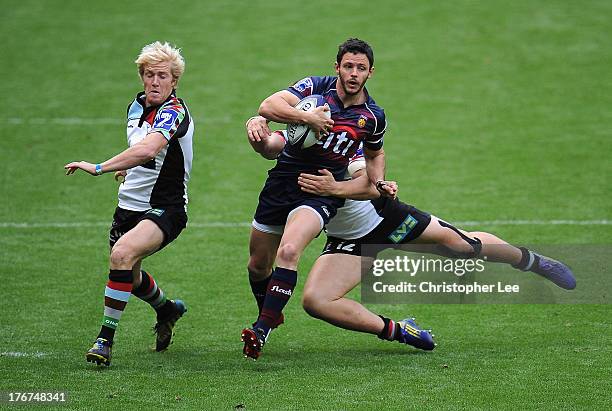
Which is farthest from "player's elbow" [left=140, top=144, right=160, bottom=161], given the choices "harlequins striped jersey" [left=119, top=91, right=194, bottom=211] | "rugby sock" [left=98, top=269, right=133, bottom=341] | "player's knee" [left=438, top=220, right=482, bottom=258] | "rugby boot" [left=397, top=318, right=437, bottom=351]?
"player's knee" [left=438, top=220, right=482, bottom=258]

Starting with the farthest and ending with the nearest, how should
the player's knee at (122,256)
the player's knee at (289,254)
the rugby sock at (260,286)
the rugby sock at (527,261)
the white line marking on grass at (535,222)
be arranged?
the white line marking on grass at (535,222) < the rugby sock at (527,261) < the rugby sock at (260,286) < the player's knee at (122,256) < the player's knee at (289,254)

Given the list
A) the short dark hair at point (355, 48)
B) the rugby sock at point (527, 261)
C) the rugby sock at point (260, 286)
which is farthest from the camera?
the rugby sock at point (527, 261)

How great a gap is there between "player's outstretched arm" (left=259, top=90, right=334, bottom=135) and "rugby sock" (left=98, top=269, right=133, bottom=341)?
1.45 m

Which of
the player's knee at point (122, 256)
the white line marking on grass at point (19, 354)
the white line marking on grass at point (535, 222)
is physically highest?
the white line marking on grass at point (535, 222)

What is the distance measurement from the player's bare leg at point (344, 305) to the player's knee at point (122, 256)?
124cm

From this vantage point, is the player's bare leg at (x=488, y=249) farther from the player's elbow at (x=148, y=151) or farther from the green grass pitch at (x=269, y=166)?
the player's elbow at (x=148, y=151)

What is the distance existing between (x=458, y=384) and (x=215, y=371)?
163 cm

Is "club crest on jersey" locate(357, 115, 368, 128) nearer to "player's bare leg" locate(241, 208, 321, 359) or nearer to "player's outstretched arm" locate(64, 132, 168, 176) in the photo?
"player's bare leg" locate(241, 208, 321, 359)

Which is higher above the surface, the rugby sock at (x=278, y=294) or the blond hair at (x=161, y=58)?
the blond hair at (x=161, y=58)

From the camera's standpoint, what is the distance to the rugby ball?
23.7 feet

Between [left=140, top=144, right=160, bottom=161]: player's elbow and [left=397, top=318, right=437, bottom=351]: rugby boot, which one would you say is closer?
[left=140, top=144, right=160, bottom=161]: player's elbow

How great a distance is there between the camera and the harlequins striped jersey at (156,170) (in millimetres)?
7402

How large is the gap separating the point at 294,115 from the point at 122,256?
151cm

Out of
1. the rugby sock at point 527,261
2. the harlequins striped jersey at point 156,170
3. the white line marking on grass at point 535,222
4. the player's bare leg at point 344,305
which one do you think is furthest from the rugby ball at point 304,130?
the white line marking on grass at point 535,222
